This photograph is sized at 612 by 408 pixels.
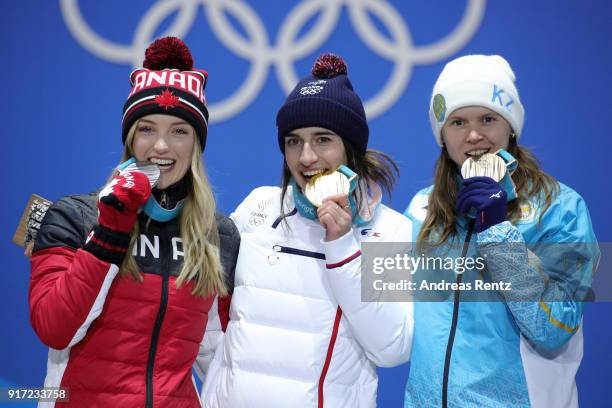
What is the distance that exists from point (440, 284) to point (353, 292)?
0.36 m

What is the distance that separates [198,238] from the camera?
2.03m

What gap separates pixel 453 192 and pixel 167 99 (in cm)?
110

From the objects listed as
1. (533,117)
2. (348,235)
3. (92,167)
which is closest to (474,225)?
(348,235)

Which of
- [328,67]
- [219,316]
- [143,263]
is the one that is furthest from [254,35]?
[143,263]

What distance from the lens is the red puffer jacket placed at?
1.72 m

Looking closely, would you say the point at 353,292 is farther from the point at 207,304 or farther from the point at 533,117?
the point at 533,117

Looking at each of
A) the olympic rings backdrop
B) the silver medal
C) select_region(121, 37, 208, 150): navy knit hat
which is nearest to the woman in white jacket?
select_region(121, 37, 208, 150): navy knit hat

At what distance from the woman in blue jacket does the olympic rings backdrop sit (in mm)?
1484

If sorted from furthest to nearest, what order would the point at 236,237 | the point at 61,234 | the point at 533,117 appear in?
the point at 533,117 < the point at 236,237 < the point at 61,234

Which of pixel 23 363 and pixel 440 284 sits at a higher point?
pixel 440 284

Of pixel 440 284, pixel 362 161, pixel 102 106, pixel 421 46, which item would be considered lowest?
pixel 440 284

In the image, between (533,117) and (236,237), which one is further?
(533,117)

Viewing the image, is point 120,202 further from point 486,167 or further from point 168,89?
point 486,167

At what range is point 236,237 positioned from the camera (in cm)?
225
